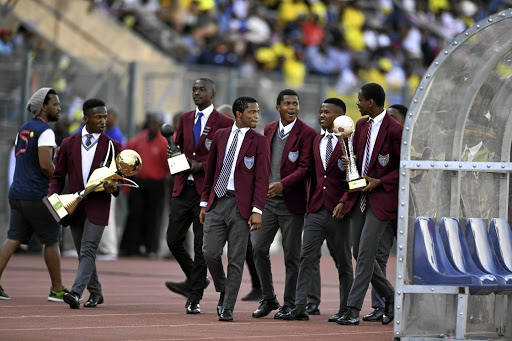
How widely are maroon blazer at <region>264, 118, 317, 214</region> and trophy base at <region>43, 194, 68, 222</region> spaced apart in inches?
87.9

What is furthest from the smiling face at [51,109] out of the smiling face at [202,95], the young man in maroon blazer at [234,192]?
the young man in maroon blazer at [234,192]

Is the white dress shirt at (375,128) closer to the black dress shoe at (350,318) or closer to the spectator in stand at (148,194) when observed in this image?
the black dress shoe at (350,318)

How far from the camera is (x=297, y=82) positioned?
20859 mm

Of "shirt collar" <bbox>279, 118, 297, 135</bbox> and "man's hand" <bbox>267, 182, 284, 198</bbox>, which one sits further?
"shirt collar" <bbox>279, 118, 297, 135</bbox>

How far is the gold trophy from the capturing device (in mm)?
11117

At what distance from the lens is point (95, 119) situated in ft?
37.7

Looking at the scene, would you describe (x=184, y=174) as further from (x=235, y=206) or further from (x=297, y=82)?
(x=297, y=82)

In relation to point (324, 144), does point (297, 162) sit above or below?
below

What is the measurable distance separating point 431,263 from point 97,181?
3965 mm

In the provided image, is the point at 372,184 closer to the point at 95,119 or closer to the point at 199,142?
the point at 199,142

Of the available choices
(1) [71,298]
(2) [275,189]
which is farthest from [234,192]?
(1) [71,298]

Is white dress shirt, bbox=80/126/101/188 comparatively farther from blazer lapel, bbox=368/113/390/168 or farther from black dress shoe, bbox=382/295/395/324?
black dress shoe, bbox=382/295/395/324

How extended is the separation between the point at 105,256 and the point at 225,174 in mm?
8888

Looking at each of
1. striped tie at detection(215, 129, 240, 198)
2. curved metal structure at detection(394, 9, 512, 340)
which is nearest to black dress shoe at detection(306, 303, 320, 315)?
striped tie at detection(215, 129, 240, 198)
